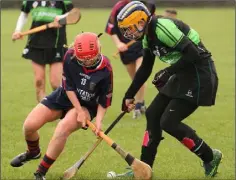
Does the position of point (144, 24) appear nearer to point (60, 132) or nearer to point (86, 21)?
point (60, 132)

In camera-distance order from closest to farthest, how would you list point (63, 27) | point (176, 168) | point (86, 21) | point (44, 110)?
point (44, 110), point (176, 168), point (63, 27), point (86, 21)

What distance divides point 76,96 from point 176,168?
1.52m

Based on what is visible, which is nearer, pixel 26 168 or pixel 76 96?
pixel 76 96

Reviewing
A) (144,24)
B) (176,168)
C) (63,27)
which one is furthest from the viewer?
(63,27)

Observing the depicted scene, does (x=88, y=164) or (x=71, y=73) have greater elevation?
(x=71, y=73)

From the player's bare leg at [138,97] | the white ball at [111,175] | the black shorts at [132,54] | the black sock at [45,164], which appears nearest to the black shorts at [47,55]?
the black shorts at [132,54]

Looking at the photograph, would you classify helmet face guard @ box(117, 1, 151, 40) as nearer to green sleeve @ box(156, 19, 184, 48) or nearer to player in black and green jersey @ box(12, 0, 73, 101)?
green sleeve @ box(156, 19, 184, 48)

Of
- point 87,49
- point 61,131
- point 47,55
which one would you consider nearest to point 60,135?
point 61,131

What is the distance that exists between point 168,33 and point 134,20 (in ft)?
1.11

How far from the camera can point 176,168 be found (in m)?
7.11

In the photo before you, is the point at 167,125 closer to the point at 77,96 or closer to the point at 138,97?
the point at 77,96

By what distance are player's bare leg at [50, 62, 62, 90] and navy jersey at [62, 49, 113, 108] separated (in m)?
2.90

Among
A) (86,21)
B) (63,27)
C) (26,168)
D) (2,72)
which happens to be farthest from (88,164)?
(86,21)

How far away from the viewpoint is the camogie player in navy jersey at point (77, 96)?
6.09m
